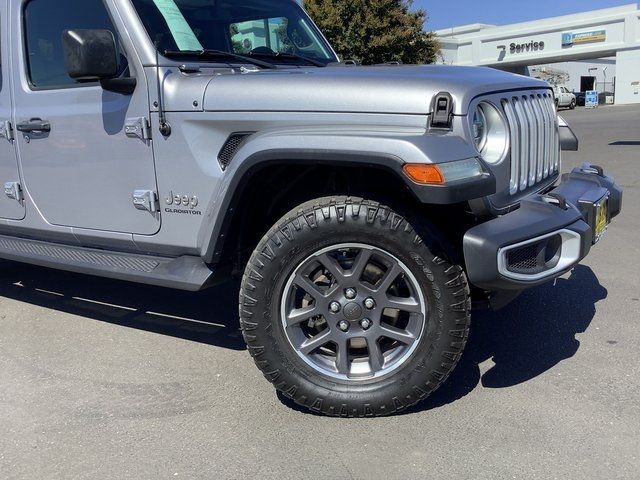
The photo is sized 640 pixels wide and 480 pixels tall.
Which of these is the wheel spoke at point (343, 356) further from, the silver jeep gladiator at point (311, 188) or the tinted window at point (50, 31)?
the tinted window at point (50, 31)

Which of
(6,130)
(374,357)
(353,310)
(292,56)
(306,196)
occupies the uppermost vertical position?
(292,56)

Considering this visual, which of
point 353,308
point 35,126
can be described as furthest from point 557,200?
point 35,126

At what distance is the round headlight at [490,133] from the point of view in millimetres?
2900

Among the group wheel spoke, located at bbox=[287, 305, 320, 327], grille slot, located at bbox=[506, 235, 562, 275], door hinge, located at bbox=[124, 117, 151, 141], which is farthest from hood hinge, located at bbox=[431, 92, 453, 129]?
door hinge, located at bbox=[124, 117, 151, 141]

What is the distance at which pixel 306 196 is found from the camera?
10.9 ft

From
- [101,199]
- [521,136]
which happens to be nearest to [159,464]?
[101,199]

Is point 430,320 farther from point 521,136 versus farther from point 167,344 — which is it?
point 167,344

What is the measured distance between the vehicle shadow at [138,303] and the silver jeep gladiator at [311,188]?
2.54 feet

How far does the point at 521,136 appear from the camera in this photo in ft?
10.1

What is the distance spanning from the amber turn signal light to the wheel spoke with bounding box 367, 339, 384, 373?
0.84 meters

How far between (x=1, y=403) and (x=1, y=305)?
68.9 inches

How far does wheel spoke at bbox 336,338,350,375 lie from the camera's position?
300 centimetres

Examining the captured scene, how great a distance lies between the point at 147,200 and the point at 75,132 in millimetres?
624

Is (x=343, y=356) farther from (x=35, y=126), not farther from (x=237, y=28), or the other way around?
(x=35, y=126)
